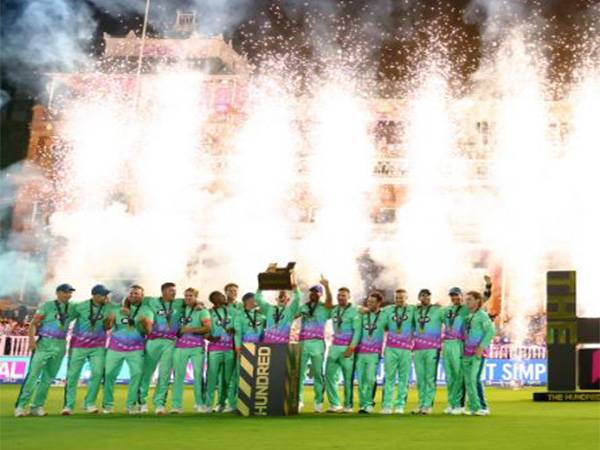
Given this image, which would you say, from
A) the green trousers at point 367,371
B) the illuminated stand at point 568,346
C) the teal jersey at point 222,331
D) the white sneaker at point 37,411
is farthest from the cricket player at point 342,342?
the illuminated stand at point 568,346

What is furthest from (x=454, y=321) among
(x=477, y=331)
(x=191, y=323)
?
(x=191, y=323)

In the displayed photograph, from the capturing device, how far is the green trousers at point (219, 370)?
512 inches

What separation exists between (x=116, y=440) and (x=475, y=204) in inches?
1181

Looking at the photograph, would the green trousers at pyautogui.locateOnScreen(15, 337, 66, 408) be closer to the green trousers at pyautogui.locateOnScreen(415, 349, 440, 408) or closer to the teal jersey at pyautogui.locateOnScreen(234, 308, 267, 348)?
the teal jersey at pyautogui.locateOnScreen(234, 308, 267, 348)

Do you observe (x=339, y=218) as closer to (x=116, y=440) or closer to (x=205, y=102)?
(x=205, y=102)

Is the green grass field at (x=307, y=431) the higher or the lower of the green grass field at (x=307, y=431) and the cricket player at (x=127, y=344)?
the lower

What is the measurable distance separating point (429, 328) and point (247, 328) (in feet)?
8.50

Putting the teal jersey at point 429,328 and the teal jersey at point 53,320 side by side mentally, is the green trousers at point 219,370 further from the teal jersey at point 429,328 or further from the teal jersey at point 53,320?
the teal jersey at point 429,328

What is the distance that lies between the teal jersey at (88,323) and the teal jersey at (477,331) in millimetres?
4975

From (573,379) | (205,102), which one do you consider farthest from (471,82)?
(573,379)

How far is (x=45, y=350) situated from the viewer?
39.8ft

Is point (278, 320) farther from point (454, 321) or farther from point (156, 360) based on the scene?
point (454, 321)

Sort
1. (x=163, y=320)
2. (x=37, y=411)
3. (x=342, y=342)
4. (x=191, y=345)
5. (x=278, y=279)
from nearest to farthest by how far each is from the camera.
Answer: (x=278, y=279) → (x=37, y=411) → (x=163, y=320) → (x=191, y=345) → (x=342, y=342)

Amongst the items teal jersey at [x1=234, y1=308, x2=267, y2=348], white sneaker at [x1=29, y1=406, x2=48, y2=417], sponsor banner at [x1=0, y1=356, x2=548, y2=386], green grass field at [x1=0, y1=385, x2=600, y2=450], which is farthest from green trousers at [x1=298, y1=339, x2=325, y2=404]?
sponsor banner at [x1=0, y1=356, x2=548, y2=386]
